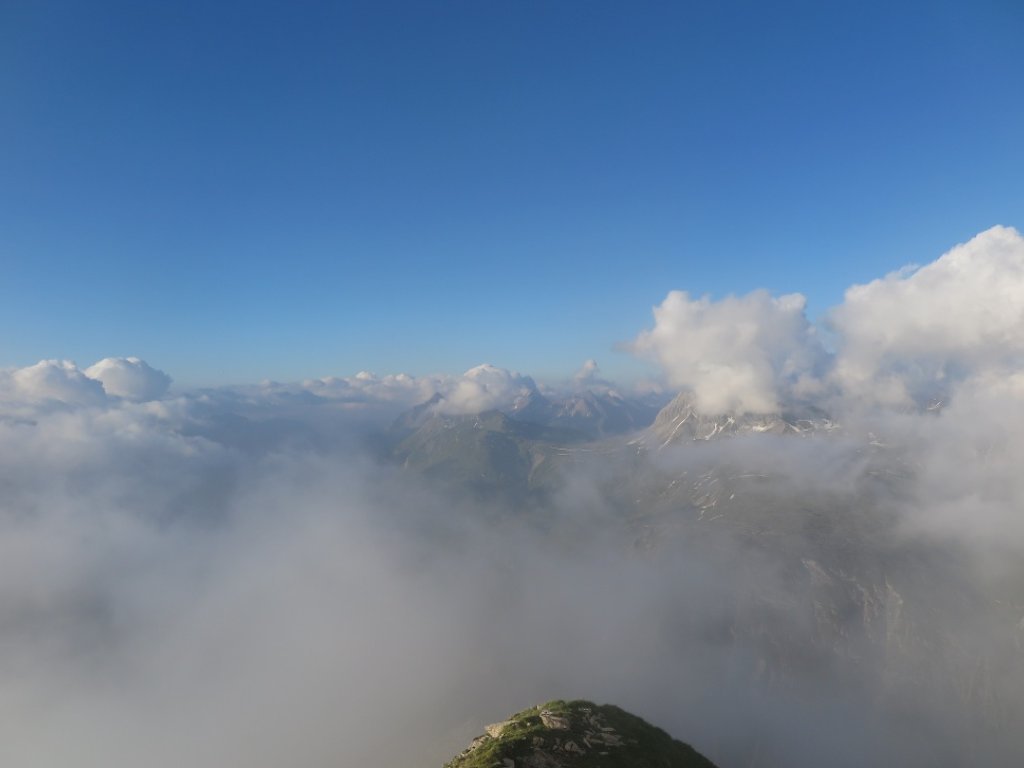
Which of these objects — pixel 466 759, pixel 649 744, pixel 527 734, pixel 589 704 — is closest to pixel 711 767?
pixel 649 744

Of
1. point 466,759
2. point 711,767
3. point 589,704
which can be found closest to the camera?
point 466,759

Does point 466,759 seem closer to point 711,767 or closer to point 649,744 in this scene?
point 649,744

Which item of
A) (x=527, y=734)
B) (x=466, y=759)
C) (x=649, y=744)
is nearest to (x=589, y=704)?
(x=649, y=744)

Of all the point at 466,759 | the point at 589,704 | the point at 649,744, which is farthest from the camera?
the point at 589,704

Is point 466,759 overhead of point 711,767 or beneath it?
overhead

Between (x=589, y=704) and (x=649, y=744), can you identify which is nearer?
(x=649, y=744)

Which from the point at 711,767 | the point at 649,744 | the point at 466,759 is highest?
the point at 466,759

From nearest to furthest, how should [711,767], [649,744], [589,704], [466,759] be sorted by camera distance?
[466,759], [649,744], [711,767], [589,704]

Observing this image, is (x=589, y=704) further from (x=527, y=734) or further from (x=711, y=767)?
(x=527, y=734)
